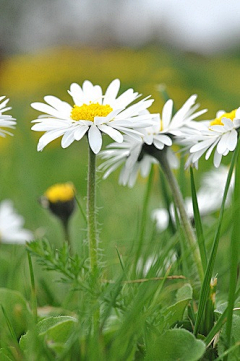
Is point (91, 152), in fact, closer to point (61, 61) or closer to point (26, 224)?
point (26, 224)

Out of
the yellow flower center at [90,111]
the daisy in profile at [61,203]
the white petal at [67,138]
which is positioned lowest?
the daisy in profile at [61,203]

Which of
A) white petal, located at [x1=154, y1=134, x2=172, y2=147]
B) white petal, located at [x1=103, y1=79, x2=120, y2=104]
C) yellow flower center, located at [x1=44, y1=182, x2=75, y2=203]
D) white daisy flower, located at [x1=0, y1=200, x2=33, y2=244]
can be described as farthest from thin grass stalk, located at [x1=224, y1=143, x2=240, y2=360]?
white daisy flower, located at [x1=0, y1=200, x2=33, y2=244]

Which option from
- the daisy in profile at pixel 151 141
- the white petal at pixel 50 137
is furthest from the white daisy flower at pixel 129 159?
the white petal at pixel 50 137

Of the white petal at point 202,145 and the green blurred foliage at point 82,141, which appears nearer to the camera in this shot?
the white petal at point 202,145

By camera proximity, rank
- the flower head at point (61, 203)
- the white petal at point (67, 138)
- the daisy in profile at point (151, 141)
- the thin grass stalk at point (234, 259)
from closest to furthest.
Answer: the thin grass stalk at point (234, 259) → the white petal at point (67, 138) → the daisy in profile at point (151, 141) → the flower head at point (61, 203)

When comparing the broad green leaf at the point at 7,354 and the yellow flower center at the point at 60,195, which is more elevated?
the yellow flower center at the point at 60,195

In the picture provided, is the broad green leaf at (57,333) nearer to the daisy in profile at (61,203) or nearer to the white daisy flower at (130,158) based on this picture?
the white daisy flower at (130,158)
